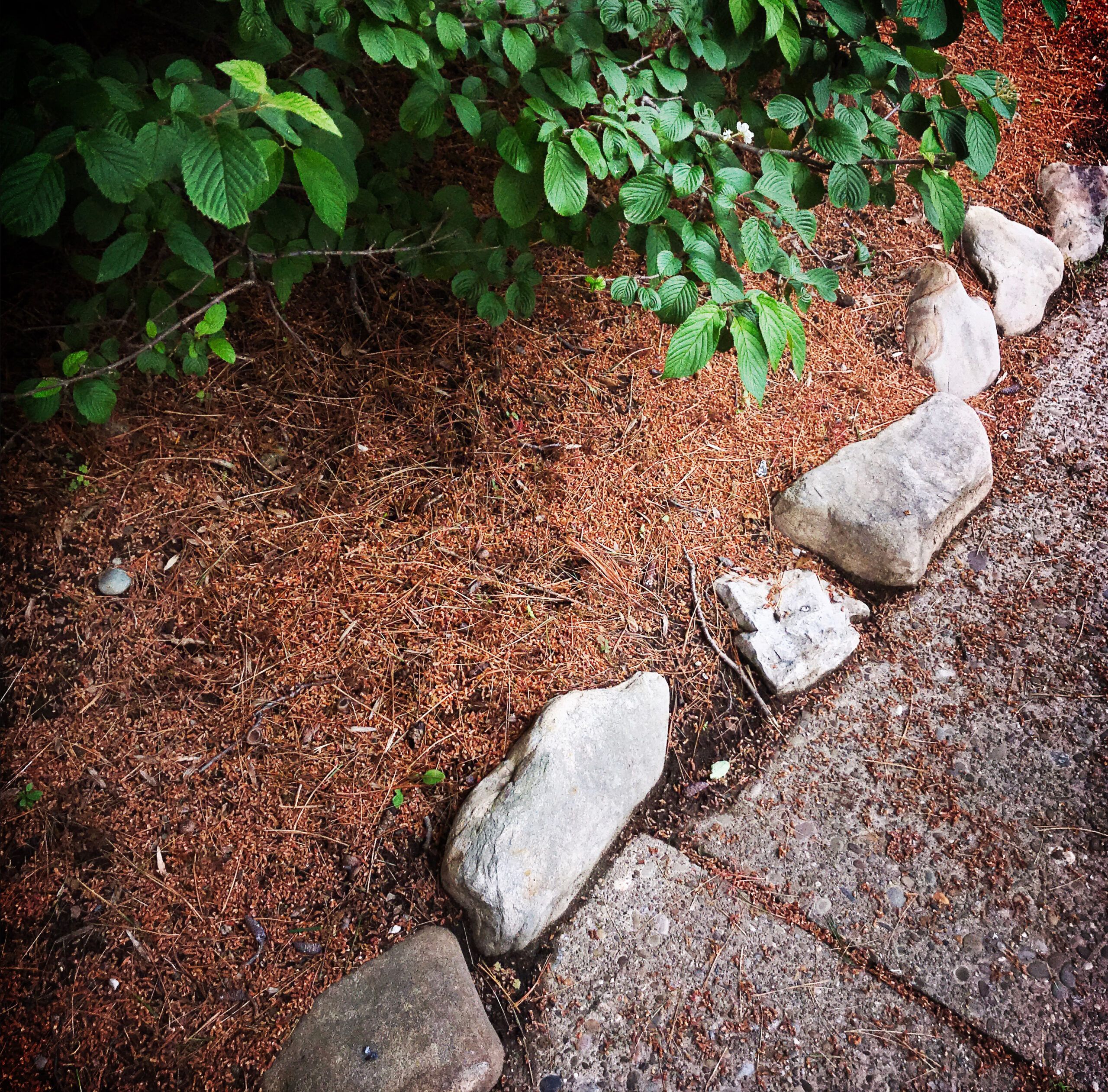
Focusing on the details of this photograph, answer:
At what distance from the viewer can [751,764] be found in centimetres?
194

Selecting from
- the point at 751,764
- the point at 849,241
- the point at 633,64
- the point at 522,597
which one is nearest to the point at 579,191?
the point at 633,64

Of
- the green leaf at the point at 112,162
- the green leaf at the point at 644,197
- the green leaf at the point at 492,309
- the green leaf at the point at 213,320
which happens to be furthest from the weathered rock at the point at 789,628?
the green leaf at the point at 112,162

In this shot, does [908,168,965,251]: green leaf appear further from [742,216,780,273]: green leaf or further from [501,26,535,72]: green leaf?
[501,26,535,72]: green leaf

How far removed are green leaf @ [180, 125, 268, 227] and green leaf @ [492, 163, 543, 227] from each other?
0.58 metres

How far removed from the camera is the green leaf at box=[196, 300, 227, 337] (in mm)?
1403

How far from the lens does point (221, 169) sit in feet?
3.05

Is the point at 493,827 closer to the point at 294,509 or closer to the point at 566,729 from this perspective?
the point at 566,729

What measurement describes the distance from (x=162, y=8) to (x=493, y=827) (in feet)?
7.02

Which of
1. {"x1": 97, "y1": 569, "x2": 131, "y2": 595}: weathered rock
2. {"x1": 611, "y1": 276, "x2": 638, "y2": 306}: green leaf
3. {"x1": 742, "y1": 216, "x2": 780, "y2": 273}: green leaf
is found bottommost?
{"x1": 97, "y1": 569, "x2": 131, "y2": 595}: weathered rock

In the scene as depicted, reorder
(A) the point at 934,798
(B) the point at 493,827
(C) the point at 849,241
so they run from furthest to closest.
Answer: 1. (C) the point at 849,241
2. (A) the point at 934,798
3. (B) the point at 493,827

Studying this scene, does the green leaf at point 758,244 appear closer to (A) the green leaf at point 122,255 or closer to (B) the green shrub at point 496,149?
(B) the green shrub at point 496,149

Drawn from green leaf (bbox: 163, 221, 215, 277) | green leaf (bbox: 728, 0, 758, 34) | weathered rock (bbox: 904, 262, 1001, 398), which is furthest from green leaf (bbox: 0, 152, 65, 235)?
weathered rock (bbox: 904, 262, 1001, 398)

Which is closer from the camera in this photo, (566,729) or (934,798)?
(566,729)

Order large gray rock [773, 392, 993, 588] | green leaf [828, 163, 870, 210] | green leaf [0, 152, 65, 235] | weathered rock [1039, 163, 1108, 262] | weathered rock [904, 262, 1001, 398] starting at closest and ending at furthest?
green leaf [0, 152, 65, 235] → green leaf [828, 163, 870, 210] → large gray rock [773, 392, 993, 588] → weathered rock [904, 262, 1001, 398] → weathered rock [1039, 163, 1108, 262]
